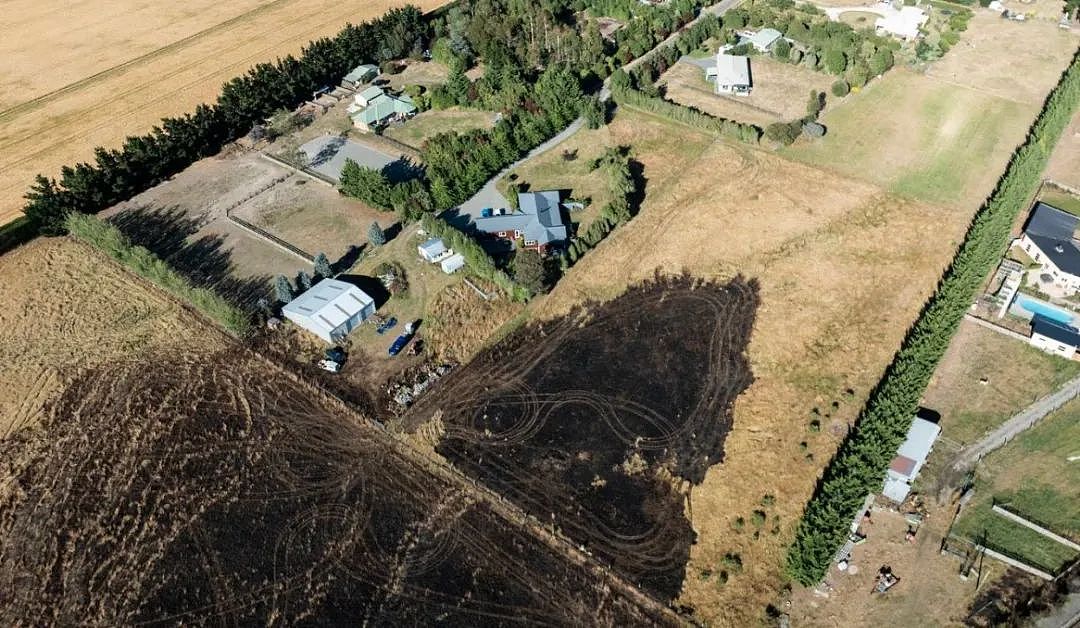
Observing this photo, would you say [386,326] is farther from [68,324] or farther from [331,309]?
[68,324]

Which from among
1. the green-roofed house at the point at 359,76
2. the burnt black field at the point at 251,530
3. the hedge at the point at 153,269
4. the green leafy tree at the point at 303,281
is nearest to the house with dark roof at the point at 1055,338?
the burnt black field at the point at 251,530

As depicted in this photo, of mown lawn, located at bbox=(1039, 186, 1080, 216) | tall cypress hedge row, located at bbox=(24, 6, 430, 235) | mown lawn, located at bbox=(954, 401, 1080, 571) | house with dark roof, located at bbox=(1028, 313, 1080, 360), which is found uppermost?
→ tall cypress hedge row, located at bbox=(24, 6, 430, 235)

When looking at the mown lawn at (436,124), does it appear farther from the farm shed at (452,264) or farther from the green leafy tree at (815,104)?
the green leafy tree at (815,104)

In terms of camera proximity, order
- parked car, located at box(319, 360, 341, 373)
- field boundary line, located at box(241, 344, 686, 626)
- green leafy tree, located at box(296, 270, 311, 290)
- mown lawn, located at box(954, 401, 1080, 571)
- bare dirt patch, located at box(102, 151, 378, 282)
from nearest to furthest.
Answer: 1. field boundary line, located at box(241, 344, 686, 626)
2. mown lawn, located at box(954, 401, 1080, 571)
3. parked car, located at box(319, 360, 341, 373)
4. green leafy tree, located at box(296, 270, 311, 290)
5. bare dirt patch, located at box(102, 151, 378, 282)

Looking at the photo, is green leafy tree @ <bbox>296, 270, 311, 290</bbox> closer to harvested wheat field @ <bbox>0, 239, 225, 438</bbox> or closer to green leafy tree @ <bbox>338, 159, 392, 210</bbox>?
harvested wheat field @ <bbox>0, 239, 225, 438</bbox>

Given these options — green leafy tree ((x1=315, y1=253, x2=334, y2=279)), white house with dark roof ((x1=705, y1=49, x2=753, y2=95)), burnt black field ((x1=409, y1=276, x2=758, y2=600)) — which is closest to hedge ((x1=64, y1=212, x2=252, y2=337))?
green leafy tree ((x1=315, y1=253, x2=334, y2=279))

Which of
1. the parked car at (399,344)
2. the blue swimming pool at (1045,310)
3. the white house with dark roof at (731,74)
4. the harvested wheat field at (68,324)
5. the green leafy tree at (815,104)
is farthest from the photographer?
the white house with dark roof at (731,74)
